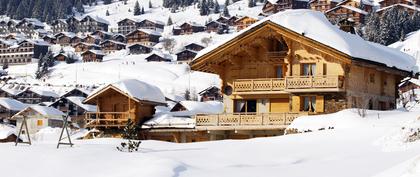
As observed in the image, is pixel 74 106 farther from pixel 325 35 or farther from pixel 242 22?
pixel 325 35

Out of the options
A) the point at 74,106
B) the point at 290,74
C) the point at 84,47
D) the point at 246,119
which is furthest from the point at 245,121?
the point at 84,47

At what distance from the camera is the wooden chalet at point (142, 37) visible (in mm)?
156375

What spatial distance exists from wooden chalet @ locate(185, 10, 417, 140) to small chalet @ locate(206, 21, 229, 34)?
115721 mm

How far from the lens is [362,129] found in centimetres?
2286

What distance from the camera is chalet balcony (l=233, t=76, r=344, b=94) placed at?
37031mm

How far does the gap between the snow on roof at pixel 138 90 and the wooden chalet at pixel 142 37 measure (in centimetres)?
10876

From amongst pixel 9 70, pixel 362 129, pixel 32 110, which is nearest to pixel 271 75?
pixel 362 129

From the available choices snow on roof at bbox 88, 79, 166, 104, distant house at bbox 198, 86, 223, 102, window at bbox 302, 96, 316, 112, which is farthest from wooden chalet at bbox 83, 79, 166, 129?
distant house at bbox 198, 86, 223, 102

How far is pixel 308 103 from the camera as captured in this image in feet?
126

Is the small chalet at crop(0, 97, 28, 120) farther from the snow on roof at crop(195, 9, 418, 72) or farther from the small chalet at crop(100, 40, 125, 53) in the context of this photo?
the snow on roof at crop(195, 9, 418, 72)

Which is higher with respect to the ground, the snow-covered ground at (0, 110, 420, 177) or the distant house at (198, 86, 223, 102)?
the distant house at (198, 86, 223, 102)

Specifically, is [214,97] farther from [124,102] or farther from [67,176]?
[67,176]

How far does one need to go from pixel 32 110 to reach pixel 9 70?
66.1m

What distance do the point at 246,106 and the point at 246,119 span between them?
248 centimetres
